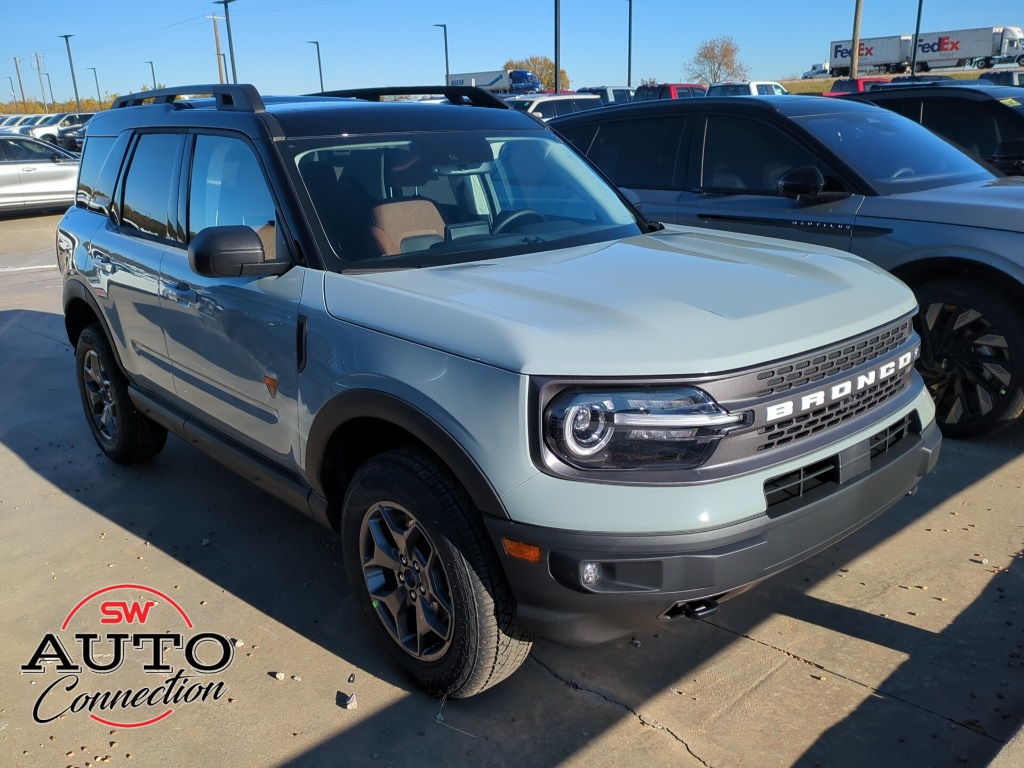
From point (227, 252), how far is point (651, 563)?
5.57ft

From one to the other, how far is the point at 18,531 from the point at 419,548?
261 centimetres

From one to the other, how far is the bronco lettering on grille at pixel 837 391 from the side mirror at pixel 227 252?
1732mm

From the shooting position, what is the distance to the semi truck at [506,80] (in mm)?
38531

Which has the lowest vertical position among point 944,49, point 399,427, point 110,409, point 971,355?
point 110,409

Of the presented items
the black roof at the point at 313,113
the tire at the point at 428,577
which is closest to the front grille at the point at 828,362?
the tire at the point at 428,577

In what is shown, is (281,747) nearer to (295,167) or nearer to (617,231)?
(295,167)

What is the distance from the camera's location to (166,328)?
152 inches

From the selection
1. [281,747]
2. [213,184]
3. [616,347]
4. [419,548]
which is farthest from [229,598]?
[616,347]

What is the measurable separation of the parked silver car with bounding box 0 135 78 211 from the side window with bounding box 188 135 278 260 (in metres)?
15.8

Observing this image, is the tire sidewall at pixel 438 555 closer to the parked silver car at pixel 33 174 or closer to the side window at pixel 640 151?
the side window at pixel 640 151

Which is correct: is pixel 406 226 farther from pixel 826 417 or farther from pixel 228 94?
pixel 826 417

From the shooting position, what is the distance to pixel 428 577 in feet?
8.71

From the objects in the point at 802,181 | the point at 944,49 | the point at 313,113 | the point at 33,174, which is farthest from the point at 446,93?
the point at 944,49

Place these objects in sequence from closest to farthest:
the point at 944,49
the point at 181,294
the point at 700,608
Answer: the point at 700,608 → the point at 181,294 → the point at 944,49
